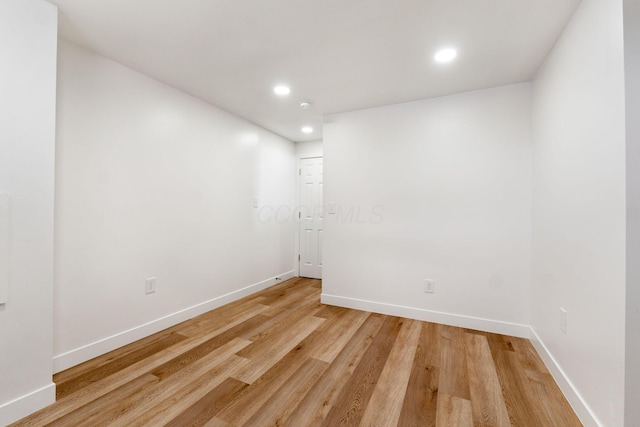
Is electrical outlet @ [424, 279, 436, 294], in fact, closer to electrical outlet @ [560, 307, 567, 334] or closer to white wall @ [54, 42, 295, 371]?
electrical outlet @ [560, 307, 567, 334]

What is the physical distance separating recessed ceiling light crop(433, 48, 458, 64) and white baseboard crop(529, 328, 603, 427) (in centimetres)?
230

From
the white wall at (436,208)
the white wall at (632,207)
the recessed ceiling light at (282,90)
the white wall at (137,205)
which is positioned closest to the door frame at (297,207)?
the white wall at (137,205)

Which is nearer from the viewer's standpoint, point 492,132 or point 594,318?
point 594,318

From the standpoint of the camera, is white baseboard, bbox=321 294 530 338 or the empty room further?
white baseboard, bbox=321 294 530 338

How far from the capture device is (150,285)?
2.43 m

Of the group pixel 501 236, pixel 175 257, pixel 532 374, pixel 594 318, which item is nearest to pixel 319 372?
pixel 532 374

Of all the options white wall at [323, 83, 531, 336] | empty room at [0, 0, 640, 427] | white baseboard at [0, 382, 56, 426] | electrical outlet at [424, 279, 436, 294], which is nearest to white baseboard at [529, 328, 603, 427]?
empty room at [0, 0, 640, 427]

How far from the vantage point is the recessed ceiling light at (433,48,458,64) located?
78.7 inches

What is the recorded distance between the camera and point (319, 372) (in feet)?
6.17

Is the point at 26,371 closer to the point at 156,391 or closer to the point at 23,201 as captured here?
the point at 156,391

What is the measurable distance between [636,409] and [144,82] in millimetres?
3701

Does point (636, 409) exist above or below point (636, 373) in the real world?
below

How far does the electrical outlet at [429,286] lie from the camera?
278 cm

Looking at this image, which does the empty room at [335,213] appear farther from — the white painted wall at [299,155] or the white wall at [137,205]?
the white painted wall at [299,155]
